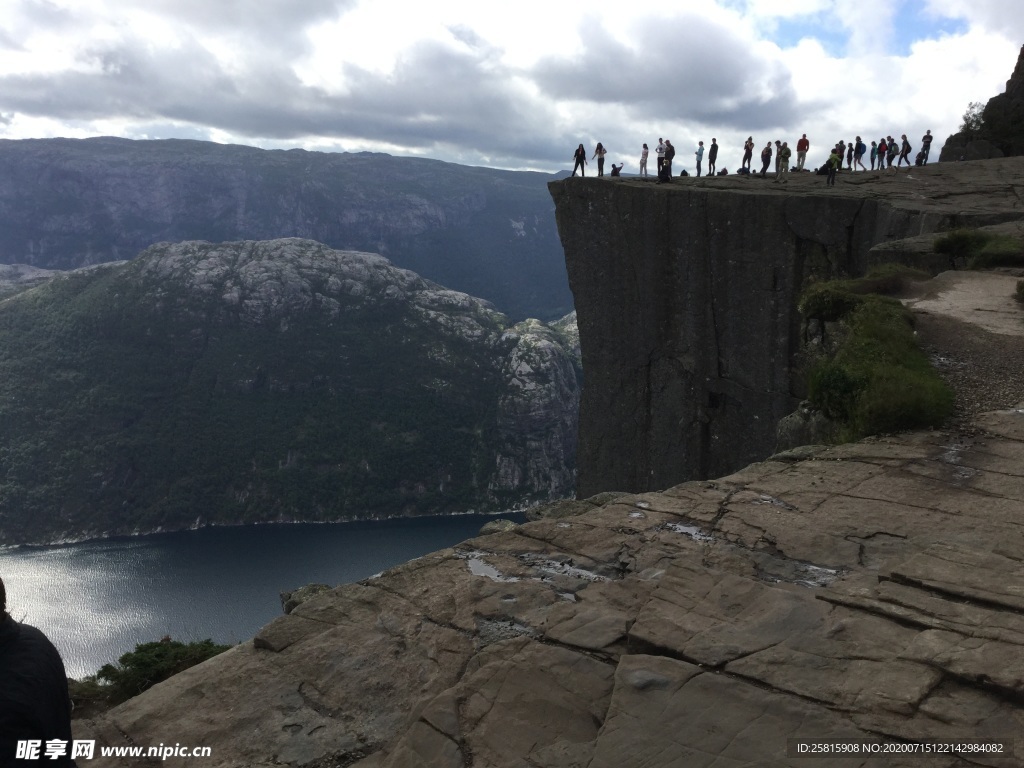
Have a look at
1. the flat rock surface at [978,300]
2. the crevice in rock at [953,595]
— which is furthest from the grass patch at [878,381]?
the crevice in rock at [953,595]

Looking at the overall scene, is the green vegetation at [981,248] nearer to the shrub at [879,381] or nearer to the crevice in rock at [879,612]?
the shrub at [879,381]

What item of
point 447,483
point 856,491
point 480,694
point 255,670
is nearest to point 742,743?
point 480,694

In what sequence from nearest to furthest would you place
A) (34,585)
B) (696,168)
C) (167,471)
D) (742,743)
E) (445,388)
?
(742,743)
(696,168)
(34,585)
(167,471)
(445,388)

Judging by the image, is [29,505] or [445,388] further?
[445,388]

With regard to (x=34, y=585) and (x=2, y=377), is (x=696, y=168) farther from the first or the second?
(x=2, y=377)

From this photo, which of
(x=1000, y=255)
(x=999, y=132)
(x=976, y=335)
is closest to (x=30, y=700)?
(x=976, y=335)

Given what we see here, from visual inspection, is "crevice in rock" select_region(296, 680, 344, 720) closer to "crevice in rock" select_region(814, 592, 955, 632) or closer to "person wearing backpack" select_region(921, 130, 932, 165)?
"crevice in rock" select_region(814, 592, 955, 632)

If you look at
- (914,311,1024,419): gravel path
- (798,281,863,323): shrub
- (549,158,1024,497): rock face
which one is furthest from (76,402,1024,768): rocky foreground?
(549,158,1024,497): rock face
